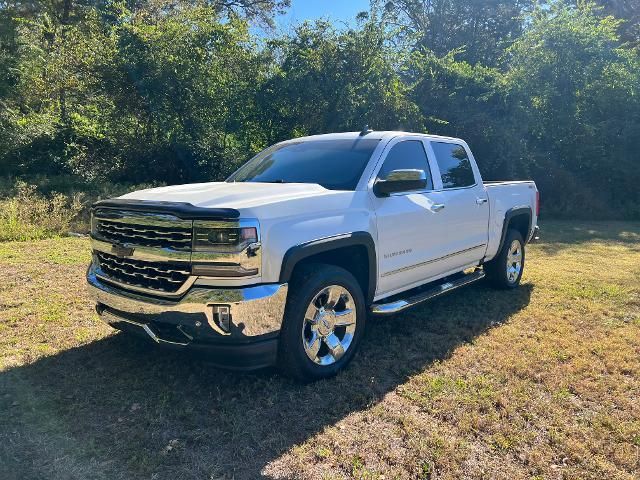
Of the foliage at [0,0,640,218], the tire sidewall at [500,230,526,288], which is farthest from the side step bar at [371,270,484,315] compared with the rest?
the foliage at [0,0,640,218]

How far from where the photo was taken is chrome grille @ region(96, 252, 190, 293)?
3.33 m

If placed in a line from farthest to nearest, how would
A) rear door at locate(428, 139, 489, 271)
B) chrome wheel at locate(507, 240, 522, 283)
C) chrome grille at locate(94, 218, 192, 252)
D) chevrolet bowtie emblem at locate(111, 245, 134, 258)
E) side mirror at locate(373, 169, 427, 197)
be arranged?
1. chrome wheel at locate(507, 240, 522, 283)
2. rear door at locate(428, 139, 489, 271)
3. side mirror at locate(373, 169, 427, 197)
4. chevrolet bowtie emblem at locate(111, 245, 134, 258)
5. chrome grille at locate(94, 218, 192, 252)

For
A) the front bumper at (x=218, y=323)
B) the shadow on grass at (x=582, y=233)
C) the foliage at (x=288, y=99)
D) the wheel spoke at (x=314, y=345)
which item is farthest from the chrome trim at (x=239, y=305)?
the foliage at (x=288, y=99)

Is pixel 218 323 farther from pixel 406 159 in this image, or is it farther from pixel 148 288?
pixel 406 159

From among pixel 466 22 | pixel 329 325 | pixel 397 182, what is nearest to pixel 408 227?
pixel 397 182

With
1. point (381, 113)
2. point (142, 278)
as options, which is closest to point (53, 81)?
point (381, 113)

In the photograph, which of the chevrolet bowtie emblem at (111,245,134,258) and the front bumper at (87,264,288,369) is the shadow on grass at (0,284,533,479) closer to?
the front bumper at (87,264,288,369)

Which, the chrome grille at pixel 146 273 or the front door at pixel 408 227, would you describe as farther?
the front door at pixel 408 227

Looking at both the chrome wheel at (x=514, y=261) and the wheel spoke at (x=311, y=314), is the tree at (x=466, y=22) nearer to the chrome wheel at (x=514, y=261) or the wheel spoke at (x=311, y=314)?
the chrome wheel at (x=514, y=261)

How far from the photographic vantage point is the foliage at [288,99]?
1330 cm

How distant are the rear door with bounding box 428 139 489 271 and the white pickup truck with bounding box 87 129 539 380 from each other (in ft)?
0.08

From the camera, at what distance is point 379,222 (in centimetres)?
413

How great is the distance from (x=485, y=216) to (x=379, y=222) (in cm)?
219

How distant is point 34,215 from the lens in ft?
32.4
